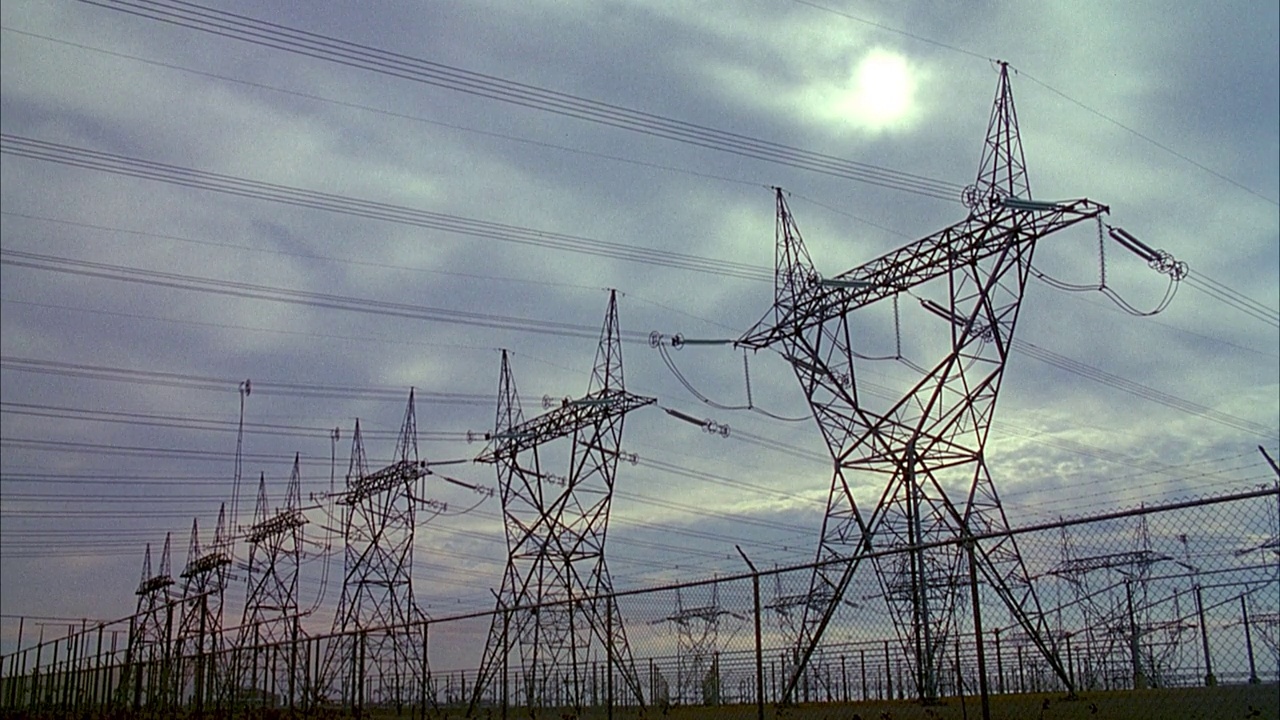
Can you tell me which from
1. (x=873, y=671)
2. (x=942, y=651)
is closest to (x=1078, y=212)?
(x=942, y=651)

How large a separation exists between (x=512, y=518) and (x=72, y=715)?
597 inches

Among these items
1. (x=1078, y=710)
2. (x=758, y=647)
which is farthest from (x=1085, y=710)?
(x=758, y=647)

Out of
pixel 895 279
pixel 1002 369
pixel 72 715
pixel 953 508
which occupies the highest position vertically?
pixel 895 279

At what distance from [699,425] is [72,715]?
22098mm

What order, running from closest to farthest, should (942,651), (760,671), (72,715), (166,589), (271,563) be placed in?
(760,671)
(942,651)
(72,715)
(271,563)
(166,589)

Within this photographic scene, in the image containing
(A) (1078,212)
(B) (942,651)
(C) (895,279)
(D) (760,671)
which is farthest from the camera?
(C) (895,279)

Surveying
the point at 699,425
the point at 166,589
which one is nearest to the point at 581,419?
the point at 699,425

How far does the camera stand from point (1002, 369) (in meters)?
22.8

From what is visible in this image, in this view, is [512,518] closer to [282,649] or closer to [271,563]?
[282,649]

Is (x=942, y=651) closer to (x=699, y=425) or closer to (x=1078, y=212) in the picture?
(x=1078, y=212)

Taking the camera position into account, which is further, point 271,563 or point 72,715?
point 271,563

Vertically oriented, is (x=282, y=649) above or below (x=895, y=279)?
below

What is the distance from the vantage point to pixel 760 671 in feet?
40.9

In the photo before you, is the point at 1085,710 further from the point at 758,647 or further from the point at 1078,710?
the point at 758,647
